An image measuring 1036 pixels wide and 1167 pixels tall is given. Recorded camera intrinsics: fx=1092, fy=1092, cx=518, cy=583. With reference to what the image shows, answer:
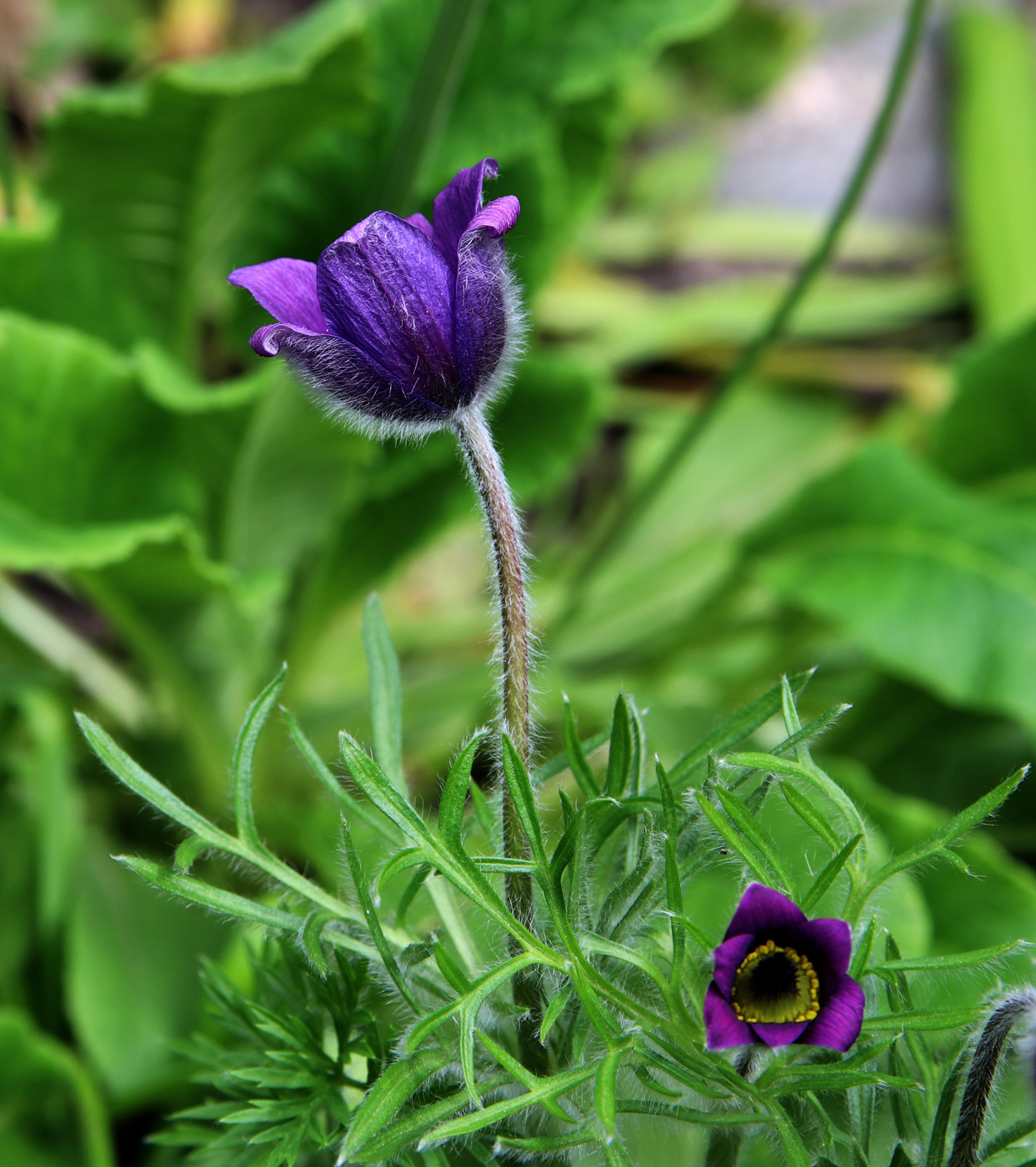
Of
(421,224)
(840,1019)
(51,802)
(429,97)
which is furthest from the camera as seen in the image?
(51,802)

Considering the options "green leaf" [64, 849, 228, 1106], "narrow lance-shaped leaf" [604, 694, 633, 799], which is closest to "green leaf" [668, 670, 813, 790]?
"narrow lance-shaped leaf" [604, 694, 633, 799]

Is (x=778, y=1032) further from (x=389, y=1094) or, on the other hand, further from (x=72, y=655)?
(x=72, y=655)

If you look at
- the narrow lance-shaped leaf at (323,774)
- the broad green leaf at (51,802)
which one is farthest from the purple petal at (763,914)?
the broad green leaf at (51,802)

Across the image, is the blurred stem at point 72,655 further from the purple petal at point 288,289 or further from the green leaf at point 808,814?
the green leaf at point 808,814

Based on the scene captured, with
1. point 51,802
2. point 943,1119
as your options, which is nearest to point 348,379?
point 943,1119

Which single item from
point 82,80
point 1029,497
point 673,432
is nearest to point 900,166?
point 673,432

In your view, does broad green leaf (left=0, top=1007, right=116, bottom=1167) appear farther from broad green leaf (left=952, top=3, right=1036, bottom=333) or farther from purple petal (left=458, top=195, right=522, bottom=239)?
broad green leaf (left=952, top=3, right=1036, bottom=333)
